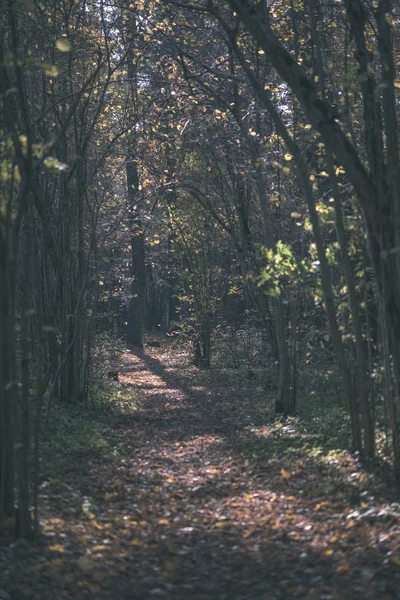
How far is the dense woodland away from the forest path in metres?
0.50

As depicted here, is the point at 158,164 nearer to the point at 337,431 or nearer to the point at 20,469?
the point at 337,431

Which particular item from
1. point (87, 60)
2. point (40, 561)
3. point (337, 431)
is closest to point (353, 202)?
point (337, 431)

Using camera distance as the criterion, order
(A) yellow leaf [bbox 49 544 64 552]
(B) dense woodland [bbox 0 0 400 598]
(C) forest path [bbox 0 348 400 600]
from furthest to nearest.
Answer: (B) dense woodland [bbox 0 0 400 598] < (A) yellow leaf [bbox 49 544 64 552] < (C) forest path [bbox 0 348 400 600]

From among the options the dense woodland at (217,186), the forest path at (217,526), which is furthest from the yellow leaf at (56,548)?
the dense woodland at (217,186)

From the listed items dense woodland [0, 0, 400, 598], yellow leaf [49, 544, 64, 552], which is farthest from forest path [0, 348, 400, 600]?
dense woodland [0, 0, 400, 598]

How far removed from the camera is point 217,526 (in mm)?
6383

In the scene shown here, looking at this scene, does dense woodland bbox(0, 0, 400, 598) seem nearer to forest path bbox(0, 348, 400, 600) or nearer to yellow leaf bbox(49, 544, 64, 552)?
yellow leaf bbox(49, 544, 64, 552)

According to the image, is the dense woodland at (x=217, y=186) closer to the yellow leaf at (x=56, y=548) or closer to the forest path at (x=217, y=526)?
the yellow leaf at (x=56, y=548)

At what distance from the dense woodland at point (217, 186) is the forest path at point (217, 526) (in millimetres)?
495

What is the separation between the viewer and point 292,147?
7906 millimetres

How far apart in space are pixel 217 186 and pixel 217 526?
38.2 ft

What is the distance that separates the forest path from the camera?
4.91 metres

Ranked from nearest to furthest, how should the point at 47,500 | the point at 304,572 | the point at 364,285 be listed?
the point at 304,572, the point at 47,500, the point at 364,285

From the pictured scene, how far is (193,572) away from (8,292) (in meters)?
2.53
